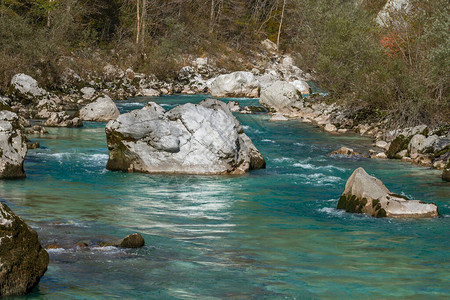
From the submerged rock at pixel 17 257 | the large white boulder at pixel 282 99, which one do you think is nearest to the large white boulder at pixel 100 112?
the large white boulder at pixel 282 99

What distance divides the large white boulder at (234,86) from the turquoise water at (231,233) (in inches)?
1017

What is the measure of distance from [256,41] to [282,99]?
34.8 m

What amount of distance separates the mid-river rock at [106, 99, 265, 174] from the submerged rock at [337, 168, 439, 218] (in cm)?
515

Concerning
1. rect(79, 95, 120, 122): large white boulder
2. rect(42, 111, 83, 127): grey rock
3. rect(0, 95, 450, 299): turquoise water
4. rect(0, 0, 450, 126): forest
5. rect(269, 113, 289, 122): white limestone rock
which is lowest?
rect(0, 95, 450, 299): turquoise water

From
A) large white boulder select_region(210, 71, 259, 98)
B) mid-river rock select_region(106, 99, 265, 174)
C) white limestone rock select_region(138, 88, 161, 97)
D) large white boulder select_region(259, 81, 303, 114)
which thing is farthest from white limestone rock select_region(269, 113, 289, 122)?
mid-river rock select_region(106, 99, 265, 174)

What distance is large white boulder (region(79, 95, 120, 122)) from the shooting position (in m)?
29.2

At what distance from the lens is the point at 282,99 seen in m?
36.8

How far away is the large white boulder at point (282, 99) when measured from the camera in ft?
120

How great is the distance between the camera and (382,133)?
25.5 meters

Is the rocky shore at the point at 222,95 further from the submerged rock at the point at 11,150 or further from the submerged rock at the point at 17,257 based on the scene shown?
the submerged rock at the point at 17,257

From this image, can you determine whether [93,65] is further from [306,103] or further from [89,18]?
[306,103]

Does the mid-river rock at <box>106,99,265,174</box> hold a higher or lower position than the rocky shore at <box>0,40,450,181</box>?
lower

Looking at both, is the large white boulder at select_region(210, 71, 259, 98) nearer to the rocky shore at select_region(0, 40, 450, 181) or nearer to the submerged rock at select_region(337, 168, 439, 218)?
the rocky shore at select_region(0, 40, 450, 181)

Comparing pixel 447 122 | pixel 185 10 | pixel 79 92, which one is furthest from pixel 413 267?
pixel 185 10
